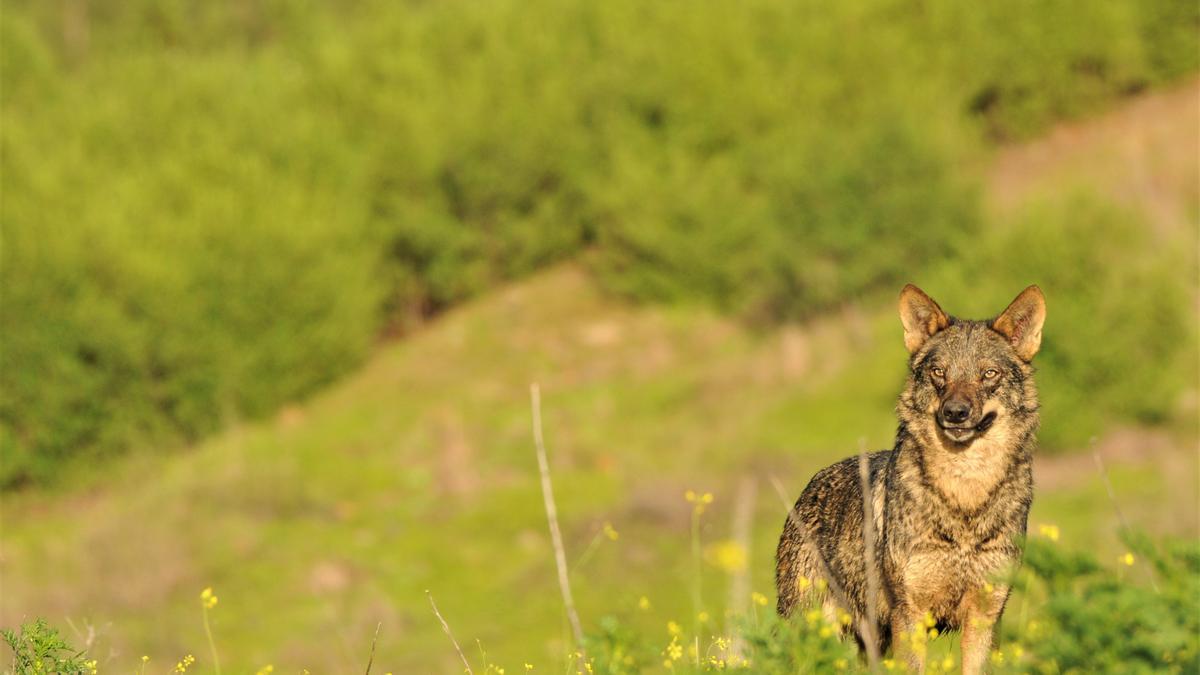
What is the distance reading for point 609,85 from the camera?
6106 cm

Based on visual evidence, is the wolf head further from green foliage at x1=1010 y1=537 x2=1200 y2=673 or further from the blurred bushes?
the blurred bushes

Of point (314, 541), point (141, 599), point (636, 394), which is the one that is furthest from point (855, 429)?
point (141, 599)

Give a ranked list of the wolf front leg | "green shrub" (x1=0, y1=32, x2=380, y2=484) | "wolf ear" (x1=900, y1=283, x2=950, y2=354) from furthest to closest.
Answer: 1. "green shrub" (x1=0, y1=32, x2=380, y2=484)
2. "wolf ear" (x1=900, y1=283, x2=950, y2=354)
3. the wolf front leg

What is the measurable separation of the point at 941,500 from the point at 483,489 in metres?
39.0

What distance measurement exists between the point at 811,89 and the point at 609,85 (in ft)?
28.2

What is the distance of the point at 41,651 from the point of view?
574cm

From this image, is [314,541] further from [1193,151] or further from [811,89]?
[1193,151]

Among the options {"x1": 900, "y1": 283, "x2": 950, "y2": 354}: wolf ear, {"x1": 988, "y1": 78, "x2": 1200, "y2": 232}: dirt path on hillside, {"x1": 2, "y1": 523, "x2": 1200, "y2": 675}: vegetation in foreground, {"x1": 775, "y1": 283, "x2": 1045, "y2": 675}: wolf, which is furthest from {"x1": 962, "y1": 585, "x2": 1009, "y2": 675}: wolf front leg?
{"x1": 988, "y1": 78, "x2": 1200, "y2": 232}: dirt path on hillside

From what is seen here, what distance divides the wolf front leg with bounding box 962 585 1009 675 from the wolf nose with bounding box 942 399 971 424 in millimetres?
797

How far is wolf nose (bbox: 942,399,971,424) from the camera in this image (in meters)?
6.73

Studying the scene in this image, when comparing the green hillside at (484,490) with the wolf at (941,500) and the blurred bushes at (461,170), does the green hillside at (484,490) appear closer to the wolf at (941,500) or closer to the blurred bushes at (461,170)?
the blurred bushes at (461,170)

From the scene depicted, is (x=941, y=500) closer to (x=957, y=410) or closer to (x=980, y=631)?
(x=957, y=410)

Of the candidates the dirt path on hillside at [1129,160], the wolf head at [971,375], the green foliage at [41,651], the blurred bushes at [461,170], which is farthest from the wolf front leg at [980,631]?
the dirt path on hillside at [1129,160]

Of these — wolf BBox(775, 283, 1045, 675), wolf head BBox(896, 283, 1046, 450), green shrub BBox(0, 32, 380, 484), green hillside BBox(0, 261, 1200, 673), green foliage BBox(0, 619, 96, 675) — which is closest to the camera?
green foliage BBox(0, 619, 96, 675)
